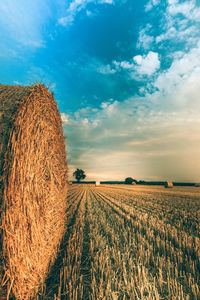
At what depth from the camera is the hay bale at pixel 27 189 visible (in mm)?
1939

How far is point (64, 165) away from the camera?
3.81m

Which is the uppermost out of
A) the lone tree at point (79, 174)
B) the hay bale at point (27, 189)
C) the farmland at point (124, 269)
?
the lone tree at point (79, 174)

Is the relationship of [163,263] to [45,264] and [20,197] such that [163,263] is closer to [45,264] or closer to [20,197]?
[45,264]

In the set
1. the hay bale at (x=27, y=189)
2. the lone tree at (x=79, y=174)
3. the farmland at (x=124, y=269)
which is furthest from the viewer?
the lone tree at (x=79, y=174)

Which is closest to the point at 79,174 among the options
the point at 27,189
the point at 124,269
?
the point at 124,269

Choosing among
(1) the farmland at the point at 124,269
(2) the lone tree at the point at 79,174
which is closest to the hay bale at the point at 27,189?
(1) the farmland at the point at 124,269

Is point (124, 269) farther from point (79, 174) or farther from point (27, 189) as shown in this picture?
point (79, 174)

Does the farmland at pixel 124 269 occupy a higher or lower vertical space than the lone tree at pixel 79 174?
lower

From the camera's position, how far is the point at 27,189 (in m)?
2.19

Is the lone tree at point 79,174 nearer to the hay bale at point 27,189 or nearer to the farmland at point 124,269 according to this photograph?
the farmland at point 124,269

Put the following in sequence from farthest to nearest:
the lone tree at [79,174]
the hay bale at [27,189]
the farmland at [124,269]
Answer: the lone tree at [79,174] < the farmland at [124,269] < the hay bale at [27,189]

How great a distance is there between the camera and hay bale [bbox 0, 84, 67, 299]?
6.36 ft

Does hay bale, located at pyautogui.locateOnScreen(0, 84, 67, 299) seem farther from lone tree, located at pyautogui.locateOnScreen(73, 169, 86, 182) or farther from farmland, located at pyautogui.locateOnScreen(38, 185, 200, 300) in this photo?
lone tree, located at pyautogui.locateOnScreen(73, 169, 86, 182)

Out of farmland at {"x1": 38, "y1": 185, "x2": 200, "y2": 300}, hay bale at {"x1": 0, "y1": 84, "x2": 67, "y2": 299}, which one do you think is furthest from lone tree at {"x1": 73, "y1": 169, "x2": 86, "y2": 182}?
hay bale at {"x1": 0, "y1": 84, "x2": 67, "y2": 299}
